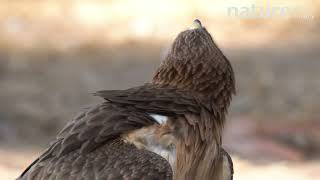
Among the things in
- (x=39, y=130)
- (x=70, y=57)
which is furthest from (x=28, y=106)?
(x=70, y=57)

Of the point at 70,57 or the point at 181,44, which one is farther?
the point at 70,57

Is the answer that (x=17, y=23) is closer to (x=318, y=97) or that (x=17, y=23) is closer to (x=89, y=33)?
(x=89, y=33)

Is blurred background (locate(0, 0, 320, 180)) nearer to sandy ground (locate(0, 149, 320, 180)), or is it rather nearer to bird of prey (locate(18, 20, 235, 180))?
sandy ground (locate(0, 149, 320, 180))

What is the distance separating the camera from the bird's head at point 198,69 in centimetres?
450

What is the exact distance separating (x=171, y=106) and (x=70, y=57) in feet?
21.5

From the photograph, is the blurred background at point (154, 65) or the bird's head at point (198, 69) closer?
the bird's head at point (198, 69)

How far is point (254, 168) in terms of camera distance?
7320 mm

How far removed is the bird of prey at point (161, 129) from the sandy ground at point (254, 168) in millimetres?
2599

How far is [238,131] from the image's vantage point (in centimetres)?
817

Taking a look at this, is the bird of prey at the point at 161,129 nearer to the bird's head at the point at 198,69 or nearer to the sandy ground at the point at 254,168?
the bird's head at the point at 198,69

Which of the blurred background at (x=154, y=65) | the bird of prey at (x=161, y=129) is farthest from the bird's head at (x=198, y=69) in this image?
the blurred background at (x=154, y=65)

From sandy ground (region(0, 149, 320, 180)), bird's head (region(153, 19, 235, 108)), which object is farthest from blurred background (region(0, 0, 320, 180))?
bird's head (region(153, 19, 235, 108))

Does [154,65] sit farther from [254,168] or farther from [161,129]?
[161,129]

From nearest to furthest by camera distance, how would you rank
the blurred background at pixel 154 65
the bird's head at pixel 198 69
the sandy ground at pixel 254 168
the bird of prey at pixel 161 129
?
1. the bird of prey at pixel 161 129
2. the bird's head at pixel 198 69
3. the sandy ground at pixel 254 168
4. the blurred background at pixel 154 65
